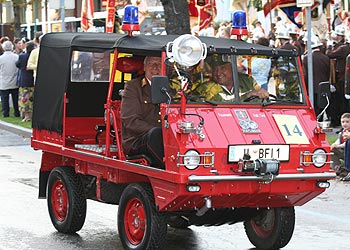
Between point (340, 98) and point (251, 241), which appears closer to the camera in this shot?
point (251, 241)

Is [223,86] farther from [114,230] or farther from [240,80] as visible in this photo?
[114,230]

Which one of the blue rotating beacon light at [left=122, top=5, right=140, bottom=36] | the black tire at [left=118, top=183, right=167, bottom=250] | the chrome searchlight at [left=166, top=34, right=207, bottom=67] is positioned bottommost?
the black tire at [left=118, top=183, right=167, bottom=250]

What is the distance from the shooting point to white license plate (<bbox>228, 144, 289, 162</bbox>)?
8.52 metres

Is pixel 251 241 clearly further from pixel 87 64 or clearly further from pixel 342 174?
pixel 342 174

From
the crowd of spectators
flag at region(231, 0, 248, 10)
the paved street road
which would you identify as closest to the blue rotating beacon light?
the paved street road

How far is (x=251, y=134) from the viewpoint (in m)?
8.74

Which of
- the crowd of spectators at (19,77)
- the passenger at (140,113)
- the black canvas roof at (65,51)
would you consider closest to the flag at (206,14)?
the crowd of spectators at (19,77)

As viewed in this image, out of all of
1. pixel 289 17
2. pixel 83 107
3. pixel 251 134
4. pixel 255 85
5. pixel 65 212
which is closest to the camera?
pixel 251 134

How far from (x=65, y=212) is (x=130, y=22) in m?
2.16

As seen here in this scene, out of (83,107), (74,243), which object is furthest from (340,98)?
(74,243)

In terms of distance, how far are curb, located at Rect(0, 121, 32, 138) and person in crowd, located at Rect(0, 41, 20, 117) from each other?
1.44 m

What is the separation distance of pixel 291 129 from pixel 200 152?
41.0 inches

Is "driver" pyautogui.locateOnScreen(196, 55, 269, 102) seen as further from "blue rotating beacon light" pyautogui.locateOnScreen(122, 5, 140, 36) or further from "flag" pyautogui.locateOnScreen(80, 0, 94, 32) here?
"flag" pyautogui.locateOnScreen(80, 0, 94, 32)

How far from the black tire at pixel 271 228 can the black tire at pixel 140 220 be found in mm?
1164
